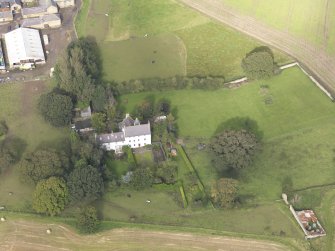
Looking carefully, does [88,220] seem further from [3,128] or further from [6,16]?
[6,16]

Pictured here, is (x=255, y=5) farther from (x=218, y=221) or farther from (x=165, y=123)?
(x=218, y=221)

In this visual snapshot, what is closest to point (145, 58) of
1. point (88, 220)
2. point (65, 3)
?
point (65, 3)

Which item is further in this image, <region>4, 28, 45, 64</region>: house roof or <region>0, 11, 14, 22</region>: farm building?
<region>0, 11, 14, 22</region>: farm building

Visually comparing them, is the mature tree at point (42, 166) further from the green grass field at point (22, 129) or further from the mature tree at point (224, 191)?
the mature tree at point (224, 191)

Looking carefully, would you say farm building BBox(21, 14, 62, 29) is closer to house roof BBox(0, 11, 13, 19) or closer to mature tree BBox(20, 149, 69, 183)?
house roof BBox(0, 11, 13, 19)

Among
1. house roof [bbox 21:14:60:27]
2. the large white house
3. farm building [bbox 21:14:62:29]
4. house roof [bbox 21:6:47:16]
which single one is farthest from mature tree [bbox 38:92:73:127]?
house roof [bbox 21:6:47:16]

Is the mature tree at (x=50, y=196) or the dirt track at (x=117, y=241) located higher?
the mature tree at (x=50, y=196)

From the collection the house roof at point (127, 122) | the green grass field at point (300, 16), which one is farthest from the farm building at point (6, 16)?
the green grass field at point (300, 16)

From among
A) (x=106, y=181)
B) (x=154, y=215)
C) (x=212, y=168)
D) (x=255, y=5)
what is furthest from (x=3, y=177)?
(x=255, y=5)
